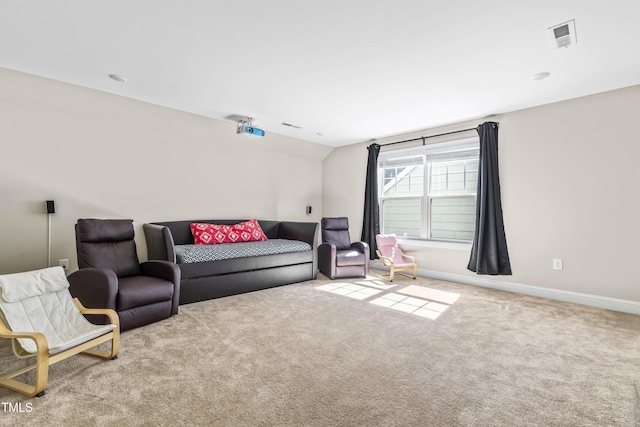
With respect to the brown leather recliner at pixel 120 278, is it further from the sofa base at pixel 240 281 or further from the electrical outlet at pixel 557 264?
the electrical outlet at pixel 557 264

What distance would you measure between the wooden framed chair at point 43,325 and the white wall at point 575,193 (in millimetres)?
4543

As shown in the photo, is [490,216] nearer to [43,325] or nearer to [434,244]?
[434,244]

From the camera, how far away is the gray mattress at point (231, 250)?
11.4 feet

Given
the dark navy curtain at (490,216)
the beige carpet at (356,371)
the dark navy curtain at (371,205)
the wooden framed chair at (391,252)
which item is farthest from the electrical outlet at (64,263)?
the dark navy curtain at (490,216)

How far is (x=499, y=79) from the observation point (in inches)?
122

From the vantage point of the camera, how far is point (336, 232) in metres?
5.17

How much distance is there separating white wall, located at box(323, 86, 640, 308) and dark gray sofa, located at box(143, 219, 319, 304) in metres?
2.54

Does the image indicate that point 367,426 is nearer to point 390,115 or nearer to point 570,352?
point 570,352

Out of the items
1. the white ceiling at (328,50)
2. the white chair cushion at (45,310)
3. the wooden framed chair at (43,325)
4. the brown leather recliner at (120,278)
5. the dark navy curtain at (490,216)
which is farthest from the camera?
the dark navy curtain at (490,216)

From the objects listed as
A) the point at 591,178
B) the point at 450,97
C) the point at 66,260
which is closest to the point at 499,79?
the point at 450,97

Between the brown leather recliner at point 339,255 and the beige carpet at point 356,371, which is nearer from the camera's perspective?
the beige carpet at point 356,371

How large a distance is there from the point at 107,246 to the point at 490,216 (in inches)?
186

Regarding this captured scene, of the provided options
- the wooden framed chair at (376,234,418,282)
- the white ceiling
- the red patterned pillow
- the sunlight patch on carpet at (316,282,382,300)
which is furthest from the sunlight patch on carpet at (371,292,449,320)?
the white ceiling

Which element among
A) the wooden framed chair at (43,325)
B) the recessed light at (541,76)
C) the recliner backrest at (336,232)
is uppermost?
the recessed light at (541,76)
